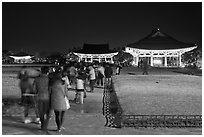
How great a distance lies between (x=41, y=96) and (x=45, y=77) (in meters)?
0.48

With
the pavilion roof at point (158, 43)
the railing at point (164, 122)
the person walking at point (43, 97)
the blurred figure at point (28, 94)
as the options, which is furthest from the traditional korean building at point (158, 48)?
the person walking at point (43, 97)

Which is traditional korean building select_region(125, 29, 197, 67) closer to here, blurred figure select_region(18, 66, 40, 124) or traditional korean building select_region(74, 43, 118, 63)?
traditional korean building select_region(74, 43, 118, 63)

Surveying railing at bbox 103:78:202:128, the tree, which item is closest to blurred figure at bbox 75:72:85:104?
railing at bbox 103:78:202:128

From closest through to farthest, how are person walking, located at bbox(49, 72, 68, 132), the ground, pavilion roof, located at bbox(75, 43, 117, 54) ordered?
1. person walking, located at bbox(49, 72, 68, 132)
2. the ground
3. pavilion roof, located at bbox(75, 43, 117, 54)

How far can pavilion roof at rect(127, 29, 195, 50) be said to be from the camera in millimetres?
39594

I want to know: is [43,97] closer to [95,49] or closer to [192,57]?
[95,49]

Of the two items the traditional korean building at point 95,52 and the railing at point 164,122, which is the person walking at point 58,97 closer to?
the railing at point 164,122

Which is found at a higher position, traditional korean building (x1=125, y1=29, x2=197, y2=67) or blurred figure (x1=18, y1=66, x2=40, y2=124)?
traditional korean building (x1=125, y1=29, x2=197, y2=67)

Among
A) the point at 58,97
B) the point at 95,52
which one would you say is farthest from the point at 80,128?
the point at 95,52

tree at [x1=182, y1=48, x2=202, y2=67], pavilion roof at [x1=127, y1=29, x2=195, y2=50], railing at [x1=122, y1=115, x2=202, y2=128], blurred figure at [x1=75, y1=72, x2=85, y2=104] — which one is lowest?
railing at [x1=122, y1=115, x2=202, y2=128]

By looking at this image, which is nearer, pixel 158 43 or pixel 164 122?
pixel 164 122

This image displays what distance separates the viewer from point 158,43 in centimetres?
4162

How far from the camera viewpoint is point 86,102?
10.9 meters

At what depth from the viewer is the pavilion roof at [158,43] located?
39.6m
